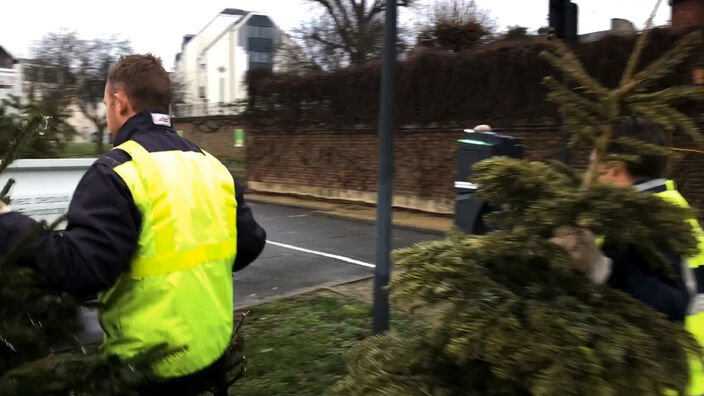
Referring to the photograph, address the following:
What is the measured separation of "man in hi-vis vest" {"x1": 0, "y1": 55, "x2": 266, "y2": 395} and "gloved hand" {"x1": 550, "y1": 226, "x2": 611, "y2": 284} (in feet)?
3.40

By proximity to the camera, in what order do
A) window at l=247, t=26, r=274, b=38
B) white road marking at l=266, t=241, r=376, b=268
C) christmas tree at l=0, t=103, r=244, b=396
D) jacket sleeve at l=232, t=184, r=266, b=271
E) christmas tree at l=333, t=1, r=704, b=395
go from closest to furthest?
christmas tree at l=333, t=1, r=704, b=395 → christmas tree at l=0, t=103, r=244, b=396 → jacket sleeve at l=232, t=184, r=266, b=271 → white road marking at l=266, t=241, r=376, b=268 → window at l=247, t=26, r=274, b=38

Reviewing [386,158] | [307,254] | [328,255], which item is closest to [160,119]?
[386,158]

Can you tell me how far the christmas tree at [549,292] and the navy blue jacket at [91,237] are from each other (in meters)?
0.71

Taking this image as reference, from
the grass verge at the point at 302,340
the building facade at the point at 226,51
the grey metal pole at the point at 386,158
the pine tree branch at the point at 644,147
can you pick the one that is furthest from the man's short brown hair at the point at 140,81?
the building facade at the point at 226,51

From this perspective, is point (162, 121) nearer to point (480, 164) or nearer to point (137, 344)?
point (137, 344)

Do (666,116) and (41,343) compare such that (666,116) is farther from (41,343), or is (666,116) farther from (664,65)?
(41,343)

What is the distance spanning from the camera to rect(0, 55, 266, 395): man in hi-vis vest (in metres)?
1.63

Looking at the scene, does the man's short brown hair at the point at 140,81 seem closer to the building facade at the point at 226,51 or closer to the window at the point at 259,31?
the building facade at the point at 226,51

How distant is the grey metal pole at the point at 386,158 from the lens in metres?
4.55

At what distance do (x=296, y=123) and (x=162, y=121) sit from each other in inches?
540

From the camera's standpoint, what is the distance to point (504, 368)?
1.31 m

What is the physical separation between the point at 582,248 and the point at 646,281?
229mm

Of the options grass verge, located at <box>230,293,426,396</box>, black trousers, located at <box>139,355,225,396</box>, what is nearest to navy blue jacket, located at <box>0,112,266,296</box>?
black trousers, located at <box>139,355,225,396</box>

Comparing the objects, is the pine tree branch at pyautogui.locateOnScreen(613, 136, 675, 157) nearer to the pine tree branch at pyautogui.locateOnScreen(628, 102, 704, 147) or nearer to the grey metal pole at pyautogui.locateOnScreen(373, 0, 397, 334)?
the pine tree branch at pyautogui.locateOnScreen(628, 102, 704, 147)
